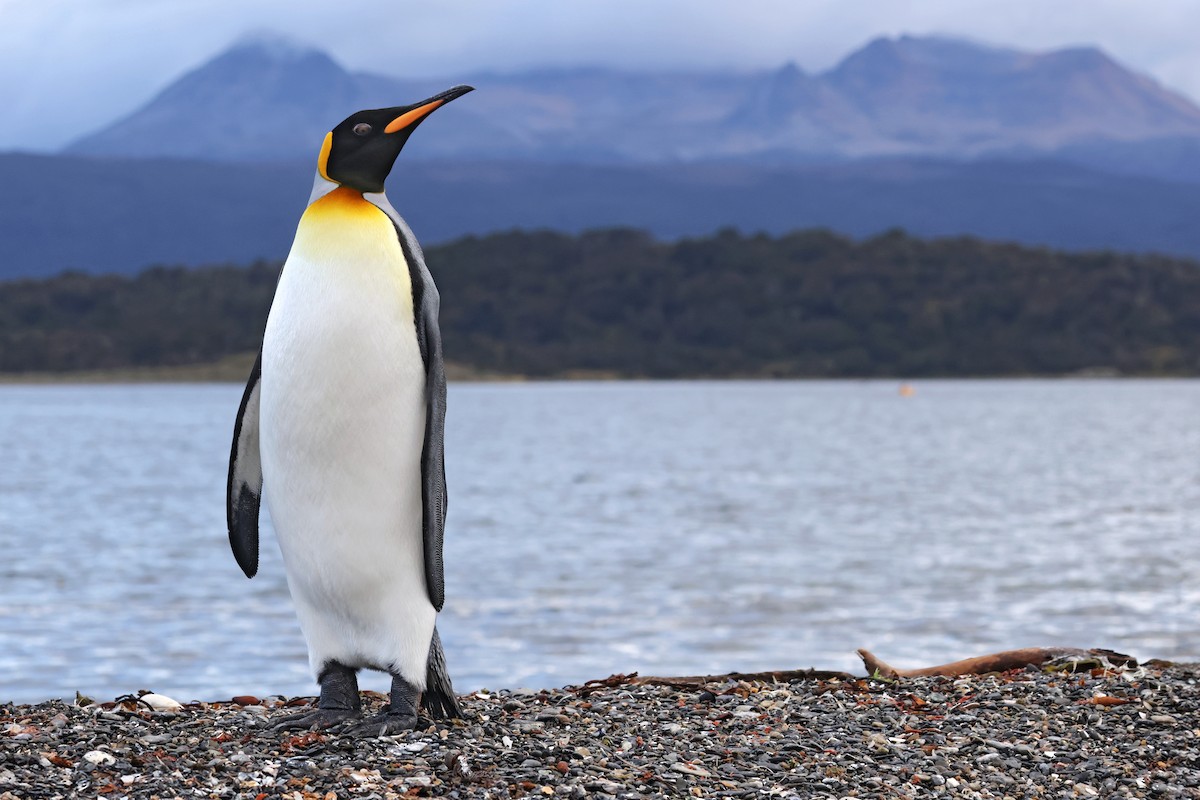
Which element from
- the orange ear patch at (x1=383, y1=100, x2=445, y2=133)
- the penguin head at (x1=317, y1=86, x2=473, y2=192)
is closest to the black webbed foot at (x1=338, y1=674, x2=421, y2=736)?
the penguin head at (x1=317, y1=86, x2=473, y2=192)

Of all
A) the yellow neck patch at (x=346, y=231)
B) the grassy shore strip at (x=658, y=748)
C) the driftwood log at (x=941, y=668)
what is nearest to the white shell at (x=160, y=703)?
the grassy shore strip at (x=658, y=748)

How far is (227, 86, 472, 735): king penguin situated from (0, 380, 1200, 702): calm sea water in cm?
471

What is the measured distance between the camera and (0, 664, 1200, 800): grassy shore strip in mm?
4875

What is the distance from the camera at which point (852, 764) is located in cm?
530

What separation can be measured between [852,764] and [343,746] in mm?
1691

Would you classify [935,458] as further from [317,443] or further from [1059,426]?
[317,443]

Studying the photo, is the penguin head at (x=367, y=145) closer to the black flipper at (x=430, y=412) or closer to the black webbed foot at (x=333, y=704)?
the black flipper at (x=430, y=412)

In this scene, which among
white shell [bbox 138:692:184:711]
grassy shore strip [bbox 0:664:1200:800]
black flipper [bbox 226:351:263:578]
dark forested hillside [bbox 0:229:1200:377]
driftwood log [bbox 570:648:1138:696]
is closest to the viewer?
grassy shore strip [bbox 0:664:1200:800]

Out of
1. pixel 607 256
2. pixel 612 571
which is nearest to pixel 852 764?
pixel 612 571

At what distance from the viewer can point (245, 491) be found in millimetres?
5887

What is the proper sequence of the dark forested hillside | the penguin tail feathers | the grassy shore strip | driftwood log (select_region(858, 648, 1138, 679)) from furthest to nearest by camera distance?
the dark forested hillside
driftwood log (select_region(858, 648, 1138, 679))
the penguin tail feathers
the grassy shore strip

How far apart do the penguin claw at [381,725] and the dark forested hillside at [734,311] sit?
10514 centimetres

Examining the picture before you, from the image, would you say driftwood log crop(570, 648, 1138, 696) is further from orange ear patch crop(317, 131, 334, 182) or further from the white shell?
orange ear patch crop(317, 131, 334, 182)

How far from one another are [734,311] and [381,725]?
117m
